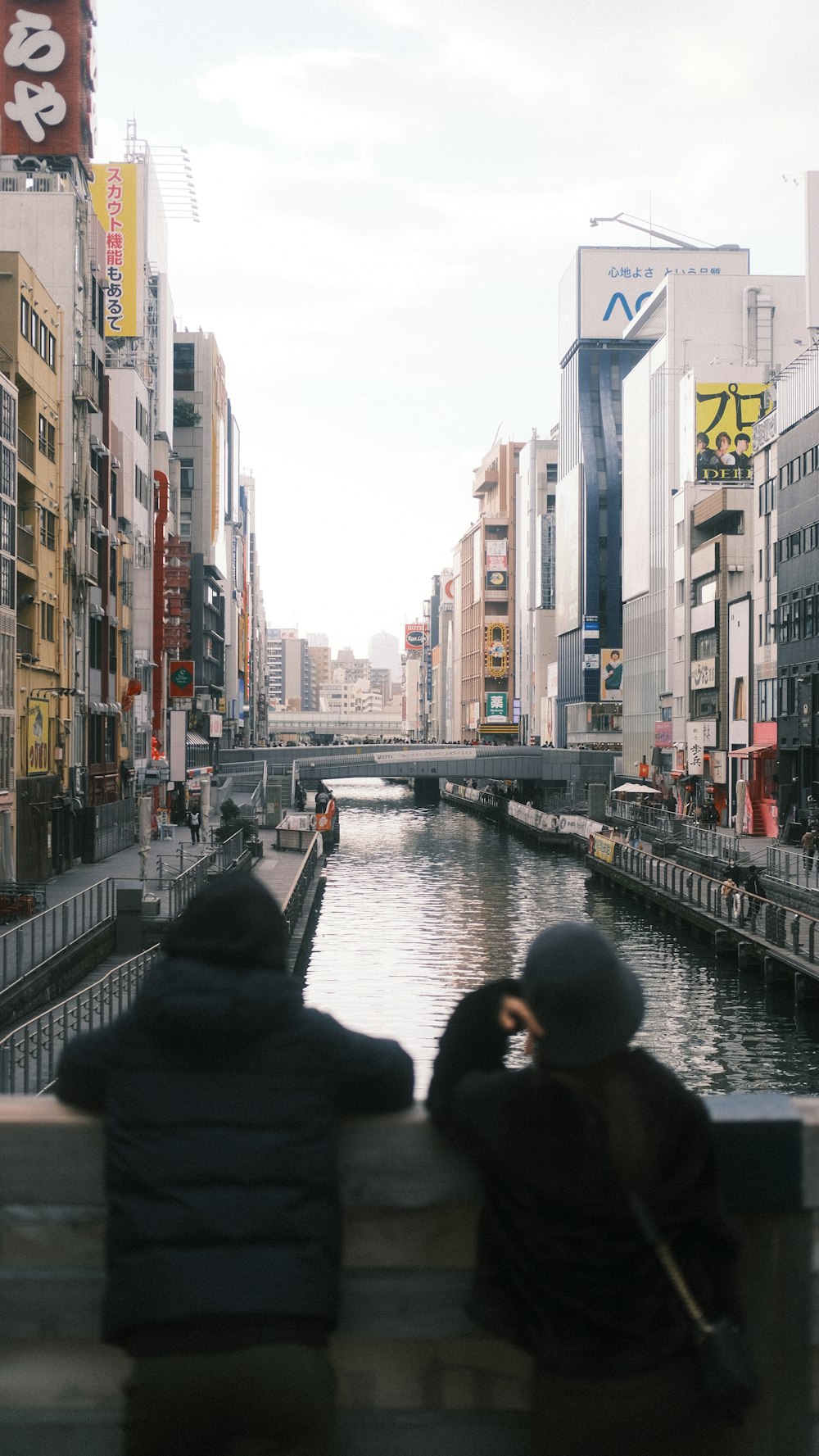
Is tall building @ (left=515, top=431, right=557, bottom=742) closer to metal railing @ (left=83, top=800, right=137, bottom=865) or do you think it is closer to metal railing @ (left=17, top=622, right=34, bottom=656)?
metal railing @ (left=83, top=800, right=137, bottom=865)

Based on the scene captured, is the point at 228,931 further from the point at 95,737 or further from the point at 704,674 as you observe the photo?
the point at 704,674

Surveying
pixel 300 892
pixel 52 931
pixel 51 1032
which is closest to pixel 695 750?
pixel 300 892

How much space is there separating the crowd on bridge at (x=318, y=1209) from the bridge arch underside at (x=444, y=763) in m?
96.4

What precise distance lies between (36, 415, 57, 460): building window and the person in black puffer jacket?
1666 inches

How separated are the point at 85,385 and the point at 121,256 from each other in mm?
34452

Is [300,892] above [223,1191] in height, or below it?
below

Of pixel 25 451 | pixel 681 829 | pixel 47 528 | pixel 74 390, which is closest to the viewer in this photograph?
pixel 25 451

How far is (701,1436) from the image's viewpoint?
3.44 metres

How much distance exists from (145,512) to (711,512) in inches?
1258

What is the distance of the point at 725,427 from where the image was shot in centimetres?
8269

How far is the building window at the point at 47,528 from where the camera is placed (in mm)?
43812

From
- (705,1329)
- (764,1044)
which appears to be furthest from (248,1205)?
(764,1044)

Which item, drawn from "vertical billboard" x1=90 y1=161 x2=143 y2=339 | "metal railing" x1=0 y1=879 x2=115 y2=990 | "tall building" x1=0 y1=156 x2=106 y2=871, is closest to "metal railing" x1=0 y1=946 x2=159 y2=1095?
"metal railing" x1=0 y1=879 x2=115 y2=990

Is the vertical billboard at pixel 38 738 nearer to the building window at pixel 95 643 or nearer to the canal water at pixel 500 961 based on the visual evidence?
the canal water at pixel 500 961
